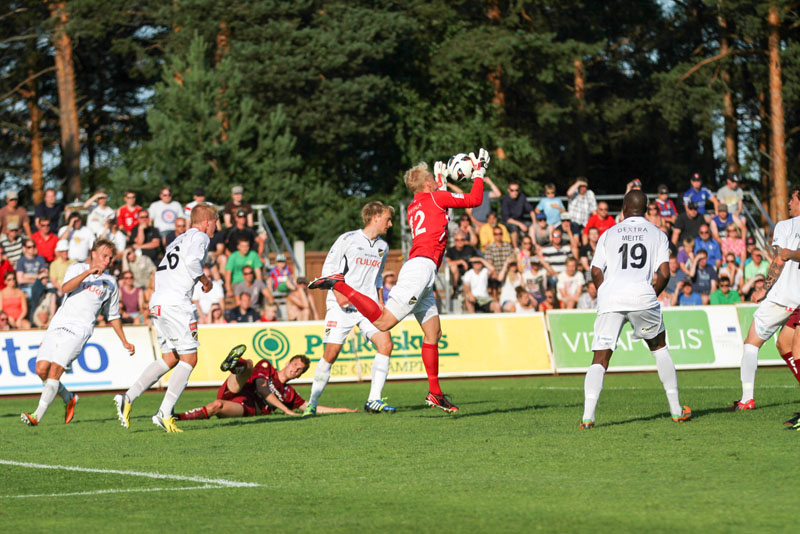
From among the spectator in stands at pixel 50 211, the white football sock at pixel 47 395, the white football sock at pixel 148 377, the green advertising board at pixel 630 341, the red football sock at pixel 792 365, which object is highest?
the spectator in stands at pixel 50 211

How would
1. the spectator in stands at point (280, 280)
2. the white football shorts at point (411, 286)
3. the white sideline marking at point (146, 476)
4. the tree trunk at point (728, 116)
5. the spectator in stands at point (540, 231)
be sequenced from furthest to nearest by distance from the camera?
1. the tree trunk at point (728, 116)
2. the spectator in stands at point (540, 231)
3. the spectator in stands at point (280, 280)
4. the white football shorts at point (411, 286)
5. the white sideline marking at point (146, 476)

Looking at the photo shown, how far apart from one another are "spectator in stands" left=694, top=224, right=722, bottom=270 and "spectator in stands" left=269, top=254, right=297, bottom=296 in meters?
8.64

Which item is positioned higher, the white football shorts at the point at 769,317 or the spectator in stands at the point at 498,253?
the white football shorts at the point at 769,317

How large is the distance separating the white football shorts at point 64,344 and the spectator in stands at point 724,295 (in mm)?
14060

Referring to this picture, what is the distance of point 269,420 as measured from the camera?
13.8 metres

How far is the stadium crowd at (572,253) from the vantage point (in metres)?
24.4

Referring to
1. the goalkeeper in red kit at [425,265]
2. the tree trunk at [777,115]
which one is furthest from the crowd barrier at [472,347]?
the tree trunk at [777,115]

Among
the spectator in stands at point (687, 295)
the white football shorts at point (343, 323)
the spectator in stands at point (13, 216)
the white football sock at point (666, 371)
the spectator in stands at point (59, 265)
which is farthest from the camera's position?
the spectator in stands at point (13, 216)

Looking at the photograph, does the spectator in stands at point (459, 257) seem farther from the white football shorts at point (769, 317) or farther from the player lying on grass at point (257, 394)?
the white football shorts at point (769, 317)

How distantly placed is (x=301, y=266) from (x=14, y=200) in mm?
7233

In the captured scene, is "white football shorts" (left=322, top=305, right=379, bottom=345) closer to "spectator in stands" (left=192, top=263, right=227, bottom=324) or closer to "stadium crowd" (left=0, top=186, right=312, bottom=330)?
"stadium crowd" (left=0, top=186, right=312, bottom=330)

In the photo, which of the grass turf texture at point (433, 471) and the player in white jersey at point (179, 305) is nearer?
the grass turf texture at point (433, 471)

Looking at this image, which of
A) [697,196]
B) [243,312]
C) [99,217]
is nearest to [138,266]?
[99,217]

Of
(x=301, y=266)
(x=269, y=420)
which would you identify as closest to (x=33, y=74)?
(x=301, y=266)
